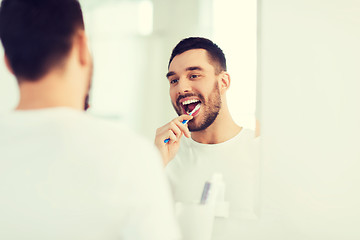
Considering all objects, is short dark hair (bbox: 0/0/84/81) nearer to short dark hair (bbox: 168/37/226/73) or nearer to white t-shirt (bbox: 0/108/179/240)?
white t-shirt (bbox: 0/108/179/240)

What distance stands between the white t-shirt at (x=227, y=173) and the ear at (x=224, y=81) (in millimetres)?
145

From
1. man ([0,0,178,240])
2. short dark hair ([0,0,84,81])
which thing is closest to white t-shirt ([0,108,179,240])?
man ([0,0,178,240])

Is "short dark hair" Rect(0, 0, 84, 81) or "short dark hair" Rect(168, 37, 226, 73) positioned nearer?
"short dark hair" Rect(0, 0, 84, 81)

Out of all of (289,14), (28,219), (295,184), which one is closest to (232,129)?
(295,184)

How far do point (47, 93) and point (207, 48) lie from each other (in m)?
0.63

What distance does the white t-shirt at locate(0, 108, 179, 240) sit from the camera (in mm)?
528

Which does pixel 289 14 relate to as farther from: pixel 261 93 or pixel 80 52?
pixel 80 52

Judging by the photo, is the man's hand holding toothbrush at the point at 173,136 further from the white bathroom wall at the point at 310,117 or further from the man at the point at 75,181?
the man at the point at 75,181

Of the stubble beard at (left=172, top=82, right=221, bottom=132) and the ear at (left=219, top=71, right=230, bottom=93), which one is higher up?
the ear at (left=219, top=71, right=230, bottom=93)

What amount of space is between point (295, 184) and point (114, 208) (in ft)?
2.31

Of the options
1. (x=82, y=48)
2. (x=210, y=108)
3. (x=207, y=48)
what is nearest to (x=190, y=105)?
(x=210, y=108)

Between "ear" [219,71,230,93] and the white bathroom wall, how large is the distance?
0.10m

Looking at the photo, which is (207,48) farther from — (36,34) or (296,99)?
(36,34)

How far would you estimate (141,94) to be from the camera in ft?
3.93
